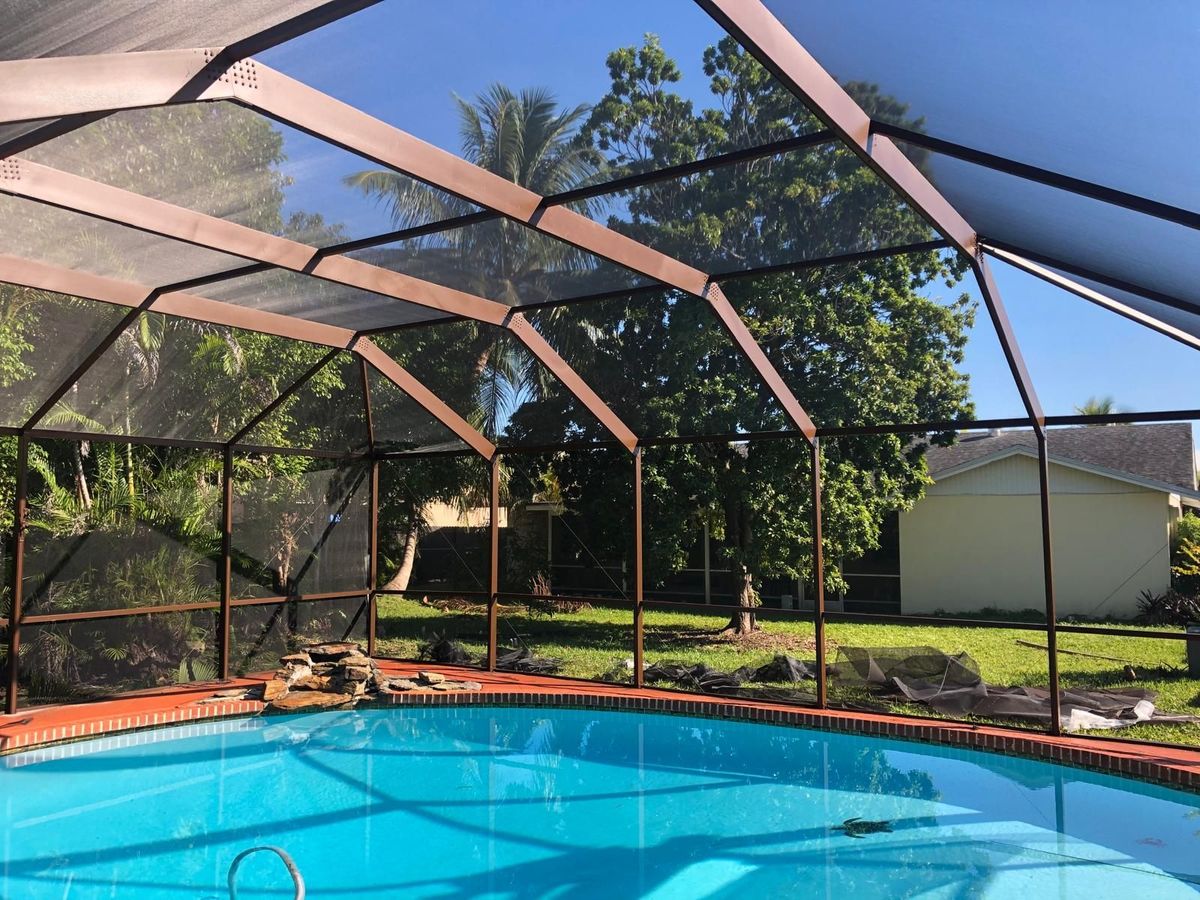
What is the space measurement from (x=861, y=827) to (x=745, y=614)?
809 centimetres

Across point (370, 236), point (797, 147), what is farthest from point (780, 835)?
point (370, 236)

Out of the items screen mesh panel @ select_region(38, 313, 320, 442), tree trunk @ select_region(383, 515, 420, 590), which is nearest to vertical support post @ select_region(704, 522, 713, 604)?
tree trunk @ select_region(383, 515, 420, 590)

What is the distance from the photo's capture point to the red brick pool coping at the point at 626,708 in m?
6.48

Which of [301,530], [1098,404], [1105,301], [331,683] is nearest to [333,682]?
[331,683]

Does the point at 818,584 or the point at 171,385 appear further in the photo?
the point at 171,385

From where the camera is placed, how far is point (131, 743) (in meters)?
7.50

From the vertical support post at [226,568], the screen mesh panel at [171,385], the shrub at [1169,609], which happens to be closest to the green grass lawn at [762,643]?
the shrub at [1169,609]

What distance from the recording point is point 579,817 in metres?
6.09

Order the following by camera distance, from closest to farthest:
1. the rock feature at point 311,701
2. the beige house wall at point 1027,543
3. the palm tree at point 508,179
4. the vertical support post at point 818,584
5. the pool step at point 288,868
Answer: the pool step at point 288,868
the palm tree at point 508,179
the vertical support post at point 818,584
the rock feature at point 311,701
the beige house wall at point 1027,543

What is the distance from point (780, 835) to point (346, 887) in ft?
8.69

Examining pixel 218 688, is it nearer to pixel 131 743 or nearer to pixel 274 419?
pixel 131 743

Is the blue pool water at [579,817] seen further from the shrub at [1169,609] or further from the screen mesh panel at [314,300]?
the shrub at [1169,609]

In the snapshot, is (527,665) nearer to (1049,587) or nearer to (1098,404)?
(1049,587)

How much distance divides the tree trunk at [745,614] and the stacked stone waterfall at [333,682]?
5537 millimetres
